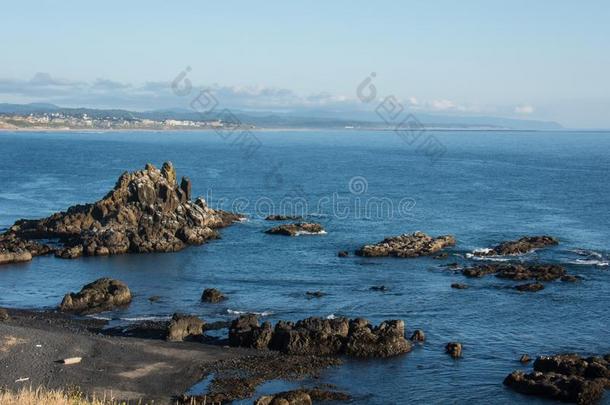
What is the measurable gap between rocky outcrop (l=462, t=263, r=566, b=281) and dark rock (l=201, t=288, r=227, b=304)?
23897 millimetres

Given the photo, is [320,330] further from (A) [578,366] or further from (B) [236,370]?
(A) [578,366]

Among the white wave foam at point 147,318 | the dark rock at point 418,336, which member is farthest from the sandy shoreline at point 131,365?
the dark rock at point 418,336

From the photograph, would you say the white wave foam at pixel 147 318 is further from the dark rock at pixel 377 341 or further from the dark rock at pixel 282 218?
the dark rock at pixel 282 218

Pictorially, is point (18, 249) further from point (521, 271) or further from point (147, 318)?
point (521, 271)

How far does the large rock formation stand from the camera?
83.8m

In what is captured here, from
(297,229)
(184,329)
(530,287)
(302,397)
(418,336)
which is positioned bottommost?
(184,329)

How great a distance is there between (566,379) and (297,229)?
57.3 meters

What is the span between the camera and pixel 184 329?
53.0m

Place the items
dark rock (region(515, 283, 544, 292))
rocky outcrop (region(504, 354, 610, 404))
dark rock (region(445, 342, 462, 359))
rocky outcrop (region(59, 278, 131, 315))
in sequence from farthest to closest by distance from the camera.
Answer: dark rock (region(515, 283, 544, 292)) → rocky outcrop (region(59, 278, 131, 315)) → dark rock (region(445, 342, 462, 359)) → rocky outcrop (region(504, 354, 610, 404))

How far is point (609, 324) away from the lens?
5691 centimetres

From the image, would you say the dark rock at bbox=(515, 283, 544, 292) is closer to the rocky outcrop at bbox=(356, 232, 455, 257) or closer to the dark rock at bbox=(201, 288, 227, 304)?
the rocky outcrop at bbox=(356, 232, 455, 257)

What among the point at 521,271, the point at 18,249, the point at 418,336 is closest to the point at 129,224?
the point at 18,249

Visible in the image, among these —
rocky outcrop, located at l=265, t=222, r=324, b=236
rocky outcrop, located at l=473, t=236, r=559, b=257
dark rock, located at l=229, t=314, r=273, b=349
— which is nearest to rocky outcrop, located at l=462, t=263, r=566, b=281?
rocky outcrop, located at l=473, t=236, r=559, b=257

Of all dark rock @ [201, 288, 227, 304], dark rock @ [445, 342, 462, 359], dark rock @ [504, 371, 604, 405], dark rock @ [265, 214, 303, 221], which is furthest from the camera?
dark rock @ [265, 214, 303, 221]
